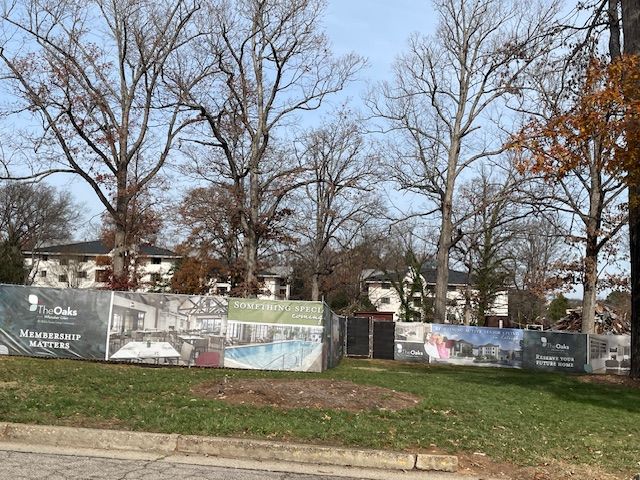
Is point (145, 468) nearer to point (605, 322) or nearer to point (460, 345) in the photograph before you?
point (460, 345)

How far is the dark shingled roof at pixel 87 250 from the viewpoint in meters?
80.6

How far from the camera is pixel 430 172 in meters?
38.5

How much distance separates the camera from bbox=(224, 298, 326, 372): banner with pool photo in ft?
60.7

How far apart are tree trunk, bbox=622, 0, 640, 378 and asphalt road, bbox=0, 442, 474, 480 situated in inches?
389

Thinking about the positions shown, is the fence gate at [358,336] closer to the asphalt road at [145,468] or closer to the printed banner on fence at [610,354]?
the printed banner on fence at [610,354]

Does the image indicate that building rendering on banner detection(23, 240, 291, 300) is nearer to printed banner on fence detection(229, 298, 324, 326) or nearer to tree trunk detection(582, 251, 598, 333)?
tree trunk detection(582, 251, 598, 333)

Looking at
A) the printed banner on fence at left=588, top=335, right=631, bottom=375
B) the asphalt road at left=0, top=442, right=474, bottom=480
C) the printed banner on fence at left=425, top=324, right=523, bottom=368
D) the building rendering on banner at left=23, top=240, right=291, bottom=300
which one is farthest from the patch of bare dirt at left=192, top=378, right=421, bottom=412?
the building rendering on banner at left=23, top=240, right=291, bottom=300

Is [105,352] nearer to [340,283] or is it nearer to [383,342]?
[383,342]

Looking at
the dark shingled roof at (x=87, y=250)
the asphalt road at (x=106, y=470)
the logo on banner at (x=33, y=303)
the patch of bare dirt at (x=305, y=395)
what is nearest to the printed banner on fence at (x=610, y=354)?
the patch of bare dirt at (x=305, y=395)

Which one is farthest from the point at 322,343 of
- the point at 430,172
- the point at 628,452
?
the point at 430,172

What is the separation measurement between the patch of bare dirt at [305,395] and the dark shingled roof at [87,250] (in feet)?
220

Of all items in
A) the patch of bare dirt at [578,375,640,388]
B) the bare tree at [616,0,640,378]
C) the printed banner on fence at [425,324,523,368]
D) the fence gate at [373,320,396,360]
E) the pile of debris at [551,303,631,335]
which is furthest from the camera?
the pile of debris at [551,303,631,335]

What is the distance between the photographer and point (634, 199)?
15.5 metres

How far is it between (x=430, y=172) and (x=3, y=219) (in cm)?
4697
